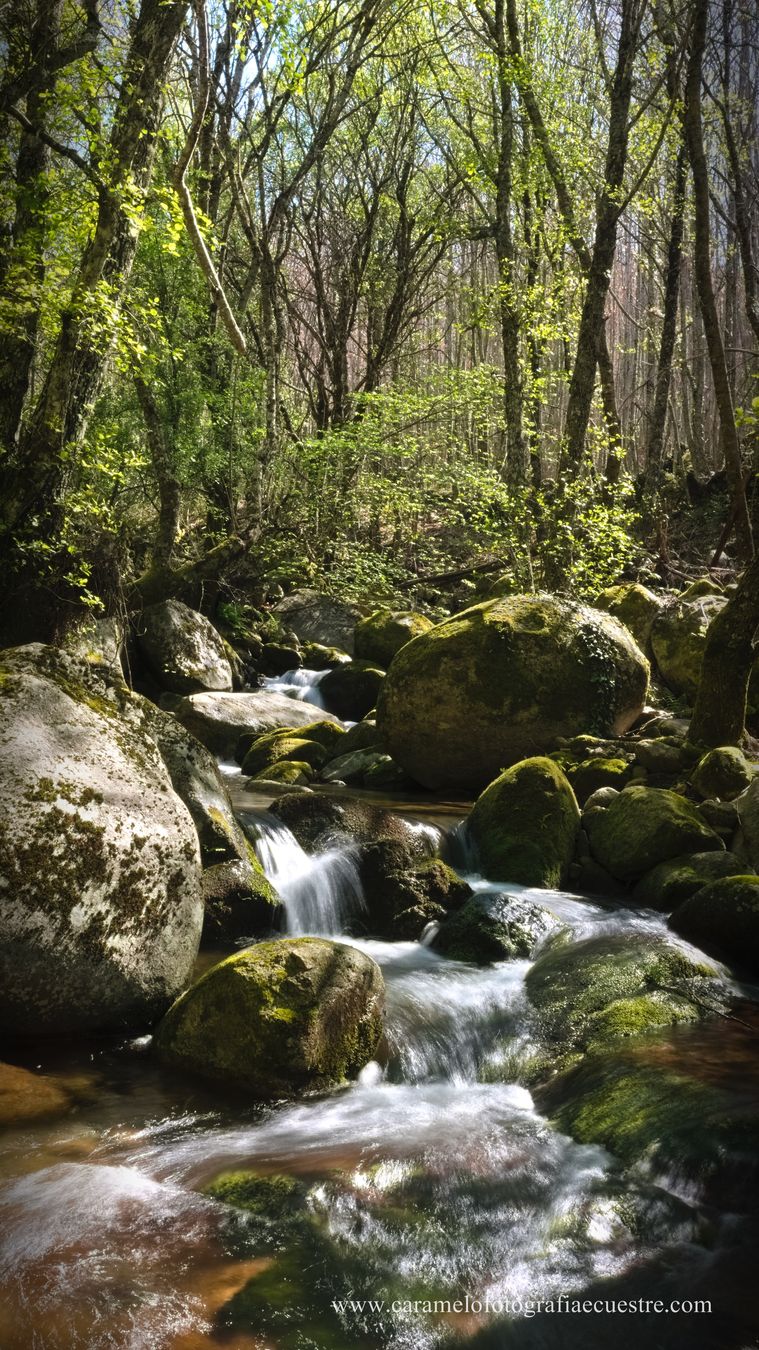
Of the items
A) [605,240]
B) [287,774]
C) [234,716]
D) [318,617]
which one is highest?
[605,240]

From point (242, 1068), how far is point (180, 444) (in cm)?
1222

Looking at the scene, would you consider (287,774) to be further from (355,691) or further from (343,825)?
(355,691)

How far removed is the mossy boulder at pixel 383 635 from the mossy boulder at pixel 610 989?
29.9 ft

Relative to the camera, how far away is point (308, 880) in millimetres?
7254

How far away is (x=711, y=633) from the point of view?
29.5ft

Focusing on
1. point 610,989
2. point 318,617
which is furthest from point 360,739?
point 318,617

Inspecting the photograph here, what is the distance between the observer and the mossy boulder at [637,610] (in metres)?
12.9

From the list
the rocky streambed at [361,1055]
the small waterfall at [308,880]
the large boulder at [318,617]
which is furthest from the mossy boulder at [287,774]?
the large boulder at [318,617]

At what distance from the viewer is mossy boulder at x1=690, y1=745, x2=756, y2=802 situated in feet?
27.0

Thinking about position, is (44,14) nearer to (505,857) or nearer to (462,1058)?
(505,857)

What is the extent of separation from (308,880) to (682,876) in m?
2.85

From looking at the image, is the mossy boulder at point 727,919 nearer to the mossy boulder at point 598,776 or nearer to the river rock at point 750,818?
the river rock at point 750,818

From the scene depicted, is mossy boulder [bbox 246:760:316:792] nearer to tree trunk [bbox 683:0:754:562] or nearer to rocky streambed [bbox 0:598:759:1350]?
rocky streambed [bbox 0:598:759:1350]

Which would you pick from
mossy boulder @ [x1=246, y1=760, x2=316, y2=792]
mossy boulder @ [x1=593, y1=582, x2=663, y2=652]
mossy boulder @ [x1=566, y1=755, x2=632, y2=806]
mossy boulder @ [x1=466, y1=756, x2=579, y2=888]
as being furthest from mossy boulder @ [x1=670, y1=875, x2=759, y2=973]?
mossy boulder @ [x1=593, y1=582, x2=663, y2=652]
